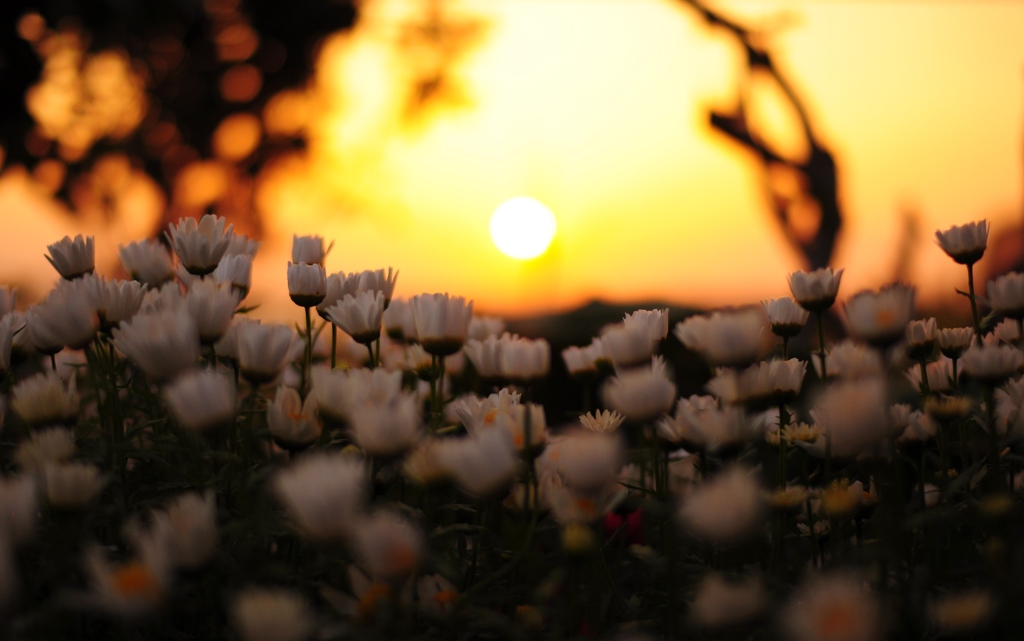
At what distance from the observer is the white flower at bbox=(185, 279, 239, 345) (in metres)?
1.74

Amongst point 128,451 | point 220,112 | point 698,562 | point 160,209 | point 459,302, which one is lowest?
point 698,562

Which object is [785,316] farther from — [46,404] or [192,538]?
[46,404]

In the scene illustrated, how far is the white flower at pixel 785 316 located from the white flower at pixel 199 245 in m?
1.46

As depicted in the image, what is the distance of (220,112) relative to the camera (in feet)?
50.5

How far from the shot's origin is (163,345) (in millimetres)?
1503

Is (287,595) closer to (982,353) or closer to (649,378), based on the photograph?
(649,378)

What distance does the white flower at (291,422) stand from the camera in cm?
163

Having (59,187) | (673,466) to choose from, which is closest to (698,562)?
(673,466)

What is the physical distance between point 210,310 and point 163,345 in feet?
0.79

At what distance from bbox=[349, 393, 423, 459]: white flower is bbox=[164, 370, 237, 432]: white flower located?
22cm

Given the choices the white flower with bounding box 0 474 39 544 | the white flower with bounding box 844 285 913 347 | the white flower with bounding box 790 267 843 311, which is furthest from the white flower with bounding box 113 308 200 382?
the white flower with bounding box 790 267 843 311

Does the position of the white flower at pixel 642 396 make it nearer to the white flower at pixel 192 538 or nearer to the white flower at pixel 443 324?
the white flower at pixel 443 324

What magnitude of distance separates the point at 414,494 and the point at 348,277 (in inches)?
27.2

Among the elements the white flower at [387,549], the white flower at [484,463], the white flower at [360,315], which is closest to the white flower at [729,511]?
the white flower at [484,463]
